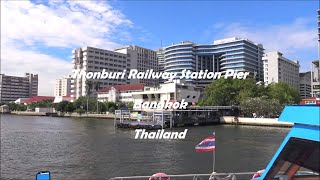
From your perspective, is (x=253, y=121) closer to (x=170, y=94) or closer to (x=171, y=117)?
(x=171, y=117)

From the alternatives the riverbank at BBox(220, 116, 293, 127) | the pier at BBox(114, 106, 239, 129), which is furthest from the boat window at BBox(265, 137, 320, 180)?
the riverbank at BBox(220, 116, 293, 127)

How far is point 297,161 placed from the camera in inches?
197

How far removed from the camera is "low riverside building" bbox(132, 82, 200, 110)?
129 m

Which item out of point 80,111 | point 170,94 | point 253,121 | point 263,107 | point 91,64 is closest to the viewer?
point 253,121

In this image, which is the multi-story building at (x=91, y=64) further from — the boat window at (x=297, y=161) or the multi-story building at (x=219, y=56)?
the boat window at (x=297, y=161)

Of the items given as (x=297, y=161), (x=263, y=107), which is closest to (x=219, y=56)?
(x=263, y=107)

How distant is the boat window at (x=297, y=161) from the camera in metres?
4.59

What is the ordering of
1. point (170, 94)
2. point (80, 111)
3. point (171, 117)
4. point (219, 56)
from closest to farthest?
point (171, 117) → point (170, 94) → point (80, 111) → point (219, 56)

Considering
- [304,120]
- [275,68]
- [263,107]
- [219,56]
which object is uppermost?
[219,56]

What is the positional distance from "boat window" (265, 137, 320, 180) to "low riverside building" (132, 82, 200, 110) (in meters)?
118

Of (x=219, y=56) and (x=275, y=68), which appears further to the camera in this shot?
(x=219, y=56)

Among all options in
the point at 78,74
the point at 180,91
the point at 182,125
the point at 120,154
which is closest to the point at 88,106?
the point at 78,74

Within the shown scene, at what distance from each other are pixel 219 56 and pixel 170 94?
7617cm

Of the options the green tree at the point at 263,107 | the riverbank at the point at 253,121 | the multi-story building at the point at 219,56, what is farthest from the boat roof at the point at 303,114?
the multi-story building at the point at 219,56
